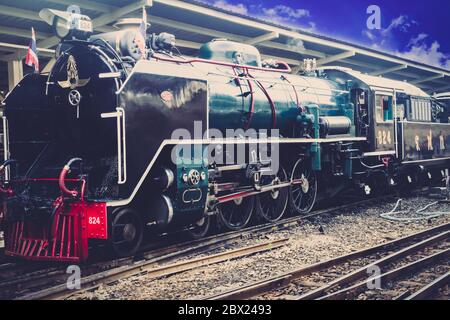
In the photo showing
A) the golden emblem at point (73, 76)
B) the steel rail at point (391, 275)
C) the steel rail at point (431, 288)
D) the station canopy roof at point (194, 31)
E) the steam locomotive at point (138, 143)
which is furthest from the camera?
the station canopy roof at point (194, 31)

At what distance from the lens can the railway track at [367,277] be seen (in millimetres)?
4711

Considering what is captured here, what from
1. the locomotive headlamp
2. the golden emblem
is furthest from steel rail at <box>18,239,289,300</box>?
the locomotive headlamp

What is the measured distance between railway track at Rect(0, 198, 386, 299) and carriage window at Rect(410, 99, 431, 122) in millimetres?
6760

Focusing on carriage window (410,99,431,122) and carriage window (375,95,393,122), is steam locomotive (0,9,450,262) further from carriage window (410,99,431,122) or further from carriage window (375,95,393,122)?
carriage window (410,99,431,122)

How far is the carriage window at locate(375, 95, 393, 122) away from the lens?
36.1 ft

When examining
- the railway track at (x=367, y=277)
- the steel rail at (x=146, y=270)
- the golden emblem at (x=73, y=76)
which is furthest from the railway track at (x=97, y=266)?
the golden emblem at (x=73, y=76)

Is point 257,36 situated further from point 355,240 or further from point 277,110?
point 355,240

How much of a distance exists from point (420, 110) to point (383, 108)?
85.6 inches

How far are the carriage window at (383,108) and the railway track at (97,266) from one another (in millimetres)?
4860

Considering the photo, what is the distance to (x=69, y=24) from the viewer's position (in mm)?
6051

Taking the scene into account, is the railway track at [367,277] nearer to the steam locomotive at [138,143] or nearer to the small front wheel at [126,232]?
the steam locomotive at [138,143]

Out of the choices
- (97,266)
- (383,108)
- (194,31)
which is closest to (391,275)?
(97,266)

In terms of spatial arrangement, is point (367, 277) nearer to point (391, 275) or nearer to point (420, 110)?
point (391, 275)

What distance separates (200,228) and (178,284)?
88.3 inches
